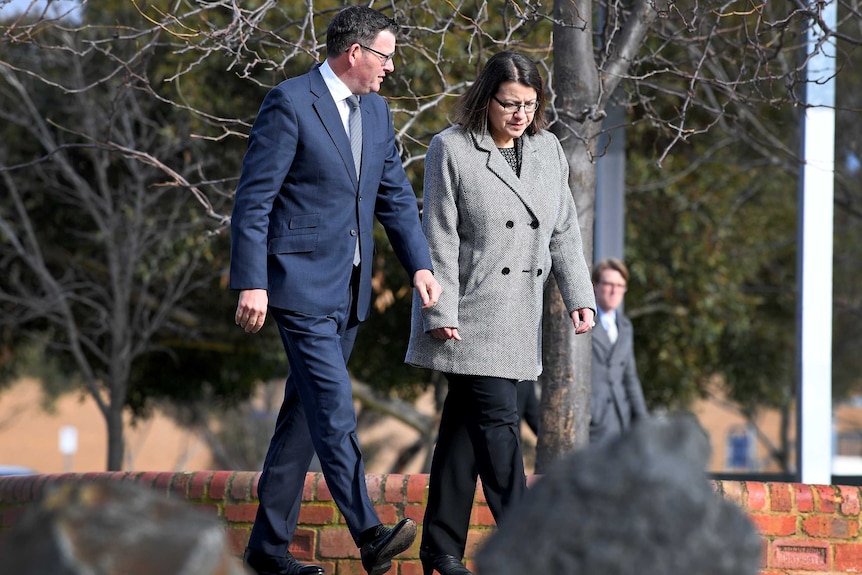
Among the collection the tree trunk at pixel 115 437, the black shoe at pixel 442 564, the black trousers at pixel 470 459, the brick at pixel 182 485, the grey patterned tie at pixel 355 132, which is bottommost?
the tree trunk at pixel 115 437

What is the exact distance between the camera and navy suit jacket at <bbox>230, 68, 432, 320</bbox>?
401 centimetres

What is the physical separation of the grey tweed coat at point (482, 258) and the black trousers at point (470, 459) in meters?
0.09

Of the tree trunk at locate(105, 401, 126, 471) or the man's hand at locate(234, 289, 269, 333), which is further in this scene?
the tree trunk at locate(105, 401, 126, 471)

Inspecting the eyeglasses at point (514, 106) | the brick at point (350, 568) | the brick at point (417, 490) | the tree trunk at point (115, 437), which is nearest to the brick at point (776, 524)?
the brick at point (417, 490)

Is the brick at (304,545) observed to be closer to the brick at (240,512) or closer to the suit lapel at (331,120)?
the brick at (240,512)

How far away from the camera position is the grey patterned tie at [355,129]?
418cm

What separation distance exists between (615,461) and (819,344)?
5033 mm

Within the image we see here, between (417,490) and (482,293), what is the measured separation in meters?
1.05

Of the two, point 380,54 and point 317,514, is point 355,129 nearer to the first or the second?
point 380,54

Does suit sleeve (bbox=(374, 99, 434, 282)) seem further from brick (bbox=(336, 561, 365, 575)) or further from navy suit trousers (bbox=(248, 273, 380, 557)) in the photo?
brick (bbox=(336, 561, 365, 575))

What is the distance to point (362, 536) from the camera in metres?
3.90

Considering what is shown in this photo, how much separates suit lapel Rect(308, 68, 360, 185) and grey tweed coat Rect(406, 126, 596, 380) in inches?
14.6

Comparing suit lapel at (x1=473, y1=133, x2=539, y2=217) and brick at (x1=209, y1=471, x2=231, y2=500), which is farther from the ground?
suit lapel at (x1=473, y1=133, x2=539, y2=217)

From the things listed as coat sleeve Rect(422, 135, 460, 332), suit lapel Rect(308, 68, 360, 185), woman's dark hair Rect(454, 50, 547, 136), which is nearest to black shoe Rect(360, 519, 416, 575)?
coat sleeve Rect(422, 135, 460, 332)
